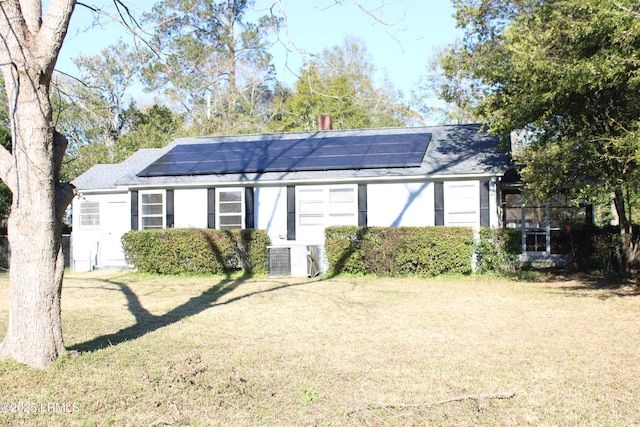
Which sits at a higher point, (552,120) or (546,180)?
(552,120)

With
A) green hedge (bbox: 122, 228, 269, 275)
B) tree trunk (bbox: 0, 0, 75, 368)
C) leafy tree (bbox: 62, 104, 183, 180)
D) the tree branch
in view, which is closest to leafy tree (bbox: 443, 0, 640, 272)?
green hedge (bbox: 122, 228, 269, 275)

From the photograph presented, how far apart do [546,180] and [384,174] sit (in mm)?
5008

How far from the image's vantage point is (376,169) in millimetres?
17156

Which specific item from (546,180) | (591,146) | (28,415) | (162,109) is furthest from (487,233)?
(162,109)

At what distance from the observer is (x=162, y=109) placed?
34094mm

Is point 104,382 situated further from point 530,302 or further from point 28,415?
point 530,302

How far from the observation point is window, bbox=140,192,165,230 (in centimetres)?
1867

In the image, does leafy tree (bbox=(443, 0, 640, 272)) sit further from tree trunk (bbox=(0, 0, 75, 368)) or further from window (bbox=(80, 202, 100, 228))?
window (bbox=(80, 202, 100, 228))

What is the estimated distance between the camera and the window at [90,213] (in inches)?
805

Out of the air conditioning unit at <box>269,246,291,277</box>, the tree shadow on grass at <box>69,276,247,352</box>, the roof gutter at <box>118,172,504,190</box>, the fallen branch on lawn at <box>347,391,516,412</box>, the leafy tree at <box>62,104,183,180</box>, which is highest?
the leafy tree at <box>62,104,183,180</box>

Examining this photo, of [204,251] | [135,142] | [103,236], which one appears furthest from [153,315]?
[135,142]

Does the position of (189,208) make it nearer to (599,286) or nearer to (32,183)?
(599,286)

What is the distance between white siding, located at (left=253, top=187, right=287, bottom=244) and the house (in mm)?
30

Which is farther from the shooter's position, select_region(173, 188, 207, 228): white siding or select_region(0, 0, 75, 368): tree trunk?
select_region(173, 188, 207, 228): white siding
